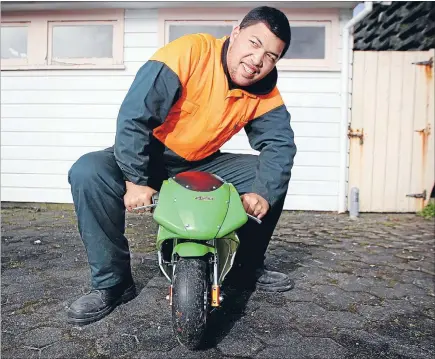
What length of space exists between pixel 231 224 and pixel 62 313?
1.08 meters

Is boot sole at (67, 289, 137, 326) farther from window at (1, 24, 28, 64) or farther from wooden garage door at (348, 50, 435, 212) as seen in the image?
window at (1, 24, 28, 64)

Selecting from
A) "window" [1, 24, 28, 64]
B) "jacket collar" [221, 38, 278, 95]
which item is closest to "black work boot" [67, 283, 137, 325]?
"jacket collar" [221, 38, 278, 95]

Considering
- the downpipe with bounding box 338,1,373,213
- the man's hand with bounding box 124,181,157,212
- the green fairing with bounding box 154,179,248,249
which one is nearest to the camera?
the green fairing with bounding box 154,179,248,249

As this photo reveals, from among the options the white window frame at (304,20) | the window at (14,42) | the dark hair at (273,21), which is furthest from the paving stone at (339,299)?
the window at (14,42)

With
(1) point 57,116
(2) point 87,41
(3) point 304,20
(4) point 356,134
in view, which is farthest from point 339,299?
(2) point 87,41

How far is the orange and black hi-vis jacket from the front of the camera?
1.88 m

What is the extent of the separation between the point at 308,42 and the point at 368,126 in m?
1.50

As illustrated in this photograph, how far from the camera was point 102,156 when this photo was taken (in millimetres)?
2062

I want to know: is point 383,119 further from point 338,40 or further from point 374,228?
point 374,228

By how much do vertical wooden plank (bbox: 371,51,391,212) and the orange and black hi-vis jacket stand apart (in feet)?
13.8

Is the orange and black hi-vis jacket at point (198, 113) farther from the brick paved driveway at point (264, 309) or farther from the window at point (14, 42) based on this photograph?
the window at point (14, 42)

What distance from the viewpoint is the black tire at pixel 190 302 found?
5.36 feet

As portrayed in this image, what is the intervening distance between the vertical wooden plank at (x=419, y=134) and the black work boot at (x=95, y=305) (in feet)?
16.9

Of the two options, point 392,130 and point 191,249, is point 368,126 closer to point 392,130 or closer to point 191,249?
point 392,130
